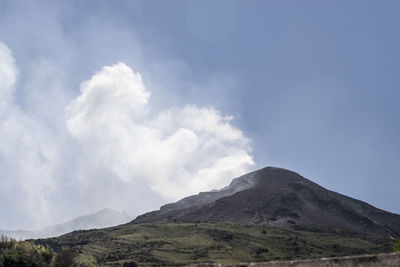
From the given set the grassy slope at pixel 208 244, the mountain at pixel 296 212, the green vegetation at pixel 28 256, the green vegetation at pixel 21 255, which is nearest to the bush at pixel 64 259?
the green vegetation at pixel 28 256

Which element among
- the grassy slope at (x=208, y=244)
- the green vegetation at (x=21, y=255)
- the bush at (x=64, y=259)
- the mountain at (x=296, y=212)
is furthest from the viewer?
the mountain at (x=296, y=212)

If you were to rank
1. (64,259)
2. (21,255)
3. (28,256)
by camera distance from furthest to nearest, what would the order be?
(64,259), (28,256), (21,255)

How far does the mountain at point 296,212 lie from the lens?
467 feet

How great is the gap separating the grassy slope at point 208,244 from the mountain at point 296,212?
77.7 ft

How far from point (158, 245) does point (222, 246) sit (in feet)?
56.5

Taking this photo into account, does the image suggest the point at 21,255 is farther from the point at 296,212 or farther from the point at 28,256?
the point at 296,212

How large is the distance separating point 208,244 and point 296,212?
239ft

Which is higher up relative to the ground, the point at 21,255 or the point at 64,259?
the point at 21,255

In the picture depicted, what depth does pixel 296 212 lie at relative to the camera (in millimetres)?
151750

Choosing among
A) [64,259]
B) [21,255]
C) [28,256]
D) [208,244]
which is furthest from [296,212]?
[21,255]

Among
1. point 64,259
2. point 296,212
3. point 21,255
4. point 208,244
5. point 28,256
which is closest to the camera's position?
point 21,255

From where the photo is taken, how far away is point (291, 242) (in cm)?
9769

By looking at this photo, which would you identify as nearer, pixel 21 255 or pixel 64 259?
pixel 21 255

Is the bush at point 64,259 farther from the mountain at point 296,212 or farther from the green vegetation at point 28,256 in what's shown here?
the mountain at point 296,212
